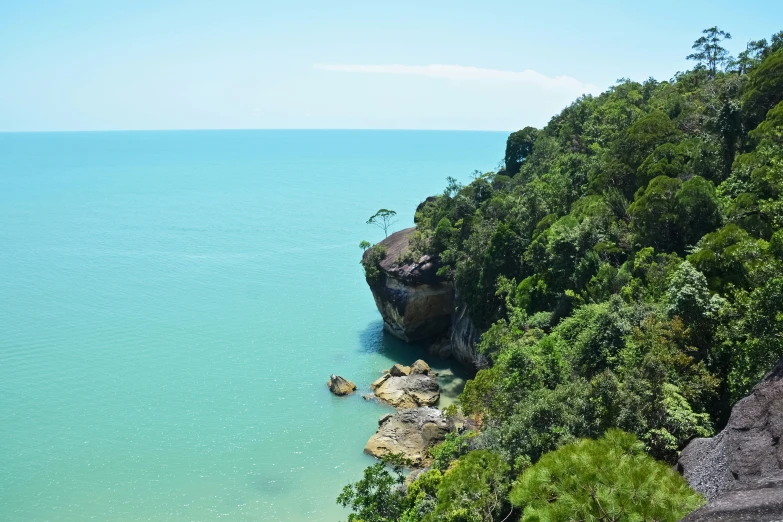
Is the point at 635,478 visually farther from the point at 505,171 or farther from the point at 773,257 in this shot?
the point at 505,171

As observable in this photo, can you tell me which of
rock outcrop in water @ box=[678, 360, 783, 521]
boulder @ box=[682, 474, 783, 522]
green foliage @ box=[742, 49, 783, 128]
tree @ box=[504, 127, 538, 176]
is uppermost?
green foliage @ box=[742, 49, 783, 128]

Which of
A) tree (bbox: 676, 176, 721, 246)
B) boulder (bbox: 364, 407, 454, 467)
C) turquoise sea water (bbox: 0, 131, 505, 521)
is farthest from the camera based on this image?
boulder (bbox: 364, 407, 454, 467)

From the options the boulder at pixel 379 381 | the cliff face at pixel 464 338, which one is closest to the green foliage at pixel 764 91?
the cliff face at pixel 464 338

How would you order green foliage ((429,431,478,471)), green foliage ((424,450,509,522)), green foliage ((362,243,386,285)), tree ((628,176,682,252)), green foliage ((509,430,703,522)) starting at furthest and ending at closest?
green foliage ((362,243,386,285)) < tree ((628,176,682,252)) < green foliage ((429,431,478,471)) < green foliage ((424,450,509,522)) < green foliage ((509,430,703,522))

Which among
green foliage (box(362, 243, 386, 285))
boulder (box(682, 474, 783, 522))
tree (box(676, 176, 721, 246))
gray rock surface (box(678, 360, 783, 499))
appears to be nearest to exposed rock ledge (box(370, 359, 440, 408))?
green foliage (box(362, 243, 386, 285))

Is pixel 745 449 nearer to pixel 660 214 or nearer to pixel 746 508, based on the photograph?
pixel 746 508

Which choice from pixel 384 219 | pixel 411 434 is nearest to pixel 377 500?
pixel 411 434

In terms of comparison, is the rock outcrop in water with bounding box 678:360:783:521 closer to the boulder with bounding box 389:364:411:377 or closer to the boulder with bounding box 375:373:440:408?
the boulder with bounding box 375:373:440:408
